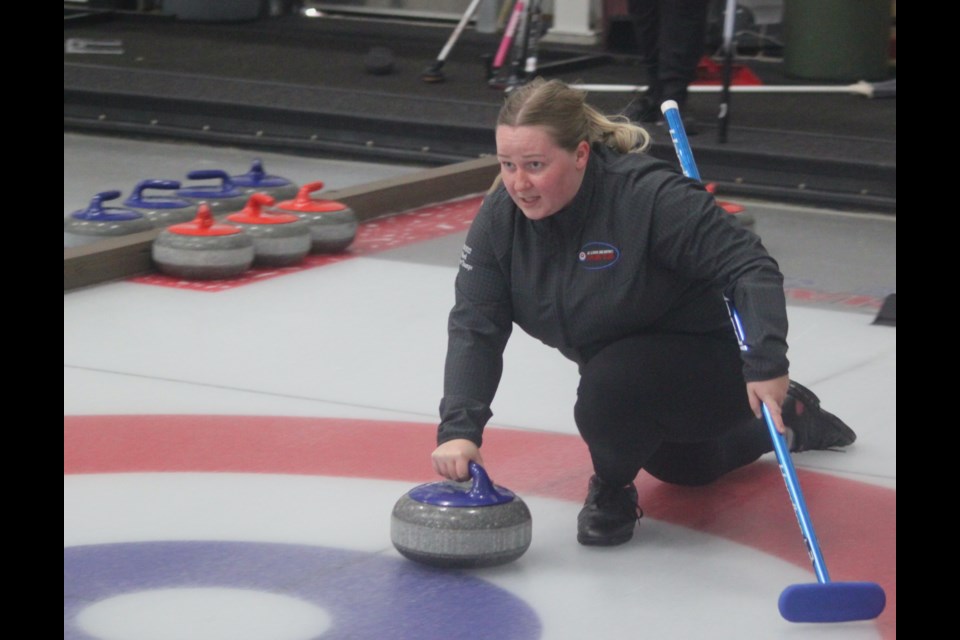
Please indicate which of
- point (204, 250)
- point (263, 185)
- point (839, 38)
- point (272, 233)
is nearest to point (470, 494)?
point (204, 250)

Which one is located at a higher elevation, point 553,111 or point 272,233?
point 553,111

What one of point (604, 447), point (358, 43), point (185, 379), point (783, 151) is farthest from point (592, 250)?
point (358, 43)

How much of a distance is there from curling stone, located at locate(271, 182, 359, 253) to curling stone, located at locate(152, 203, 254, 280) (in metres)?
0.33

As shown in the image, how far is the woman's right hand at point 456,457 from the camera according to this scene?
304 cm

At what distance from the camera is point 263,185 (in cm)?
646

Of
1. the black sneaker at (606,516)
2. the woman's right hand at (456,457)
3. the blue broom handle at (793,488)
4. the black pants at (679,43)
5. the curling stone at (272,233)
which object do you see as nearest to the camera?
the blue broom handle at (793,488)

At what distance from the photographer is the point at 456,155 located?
7793 mm

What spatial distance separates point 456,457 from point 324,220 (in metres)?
2.83

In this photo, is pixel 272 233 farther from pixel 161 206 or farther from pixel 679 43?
pixel 679 43

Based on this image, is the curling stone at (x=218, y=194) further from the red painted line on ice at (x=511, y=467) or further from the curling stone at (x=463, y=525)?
the curling stone at (x=463, y=525)

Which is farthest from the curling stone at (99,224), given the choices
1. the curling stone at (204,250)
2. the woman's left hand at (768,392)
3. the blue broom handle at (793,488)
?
the woman's left hand at (768,392)

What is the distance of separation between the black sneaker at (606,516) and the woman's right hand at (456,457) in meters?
0.32
